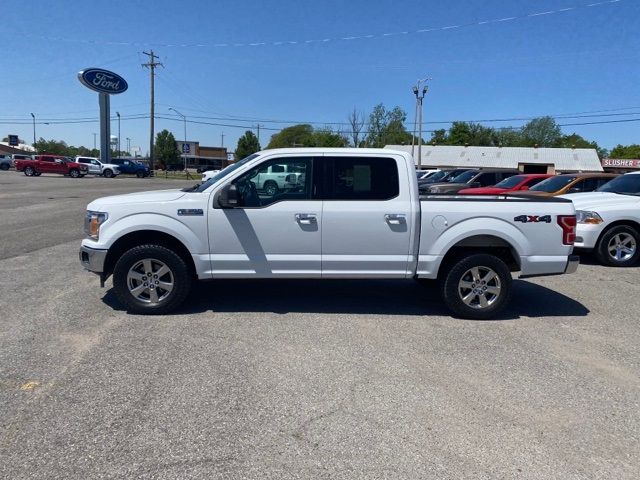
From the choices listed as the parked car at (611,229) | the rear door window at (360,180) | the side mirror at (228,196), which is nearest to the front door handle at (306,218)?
the rear door window at (360,180)

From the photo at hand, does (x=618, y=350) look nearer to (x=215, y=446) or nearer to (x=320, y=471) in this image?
(x=320, y=471)

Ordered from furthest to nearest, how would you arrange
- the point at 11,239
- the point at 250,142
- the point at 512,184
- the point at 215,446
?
1. the point at 250,142
2. the point at 512,184
3. the point at 11,239
4. the point at 215,446

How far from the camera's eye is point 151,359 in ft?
14.1

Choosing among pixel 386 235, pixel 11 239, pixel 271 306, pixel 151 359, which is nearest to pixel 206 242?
pixel 271 306

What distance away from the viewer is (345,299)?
639 cm

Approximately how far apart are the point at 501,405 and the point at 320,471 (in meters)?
1.62

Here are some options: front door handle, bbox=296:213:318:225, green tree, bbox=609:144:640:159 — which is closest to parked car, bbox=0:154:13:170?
front door handle, bbox=296:213:318:225

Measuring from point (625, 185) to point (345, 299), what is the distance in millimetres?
7667

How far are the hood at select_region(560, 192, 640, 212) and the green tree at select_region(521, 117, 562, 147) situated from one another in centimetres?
11042

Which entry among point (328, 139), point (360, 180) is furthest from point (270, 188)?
point (328, 139)

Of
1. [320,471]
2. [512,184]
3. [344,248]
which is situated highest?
[512,184]

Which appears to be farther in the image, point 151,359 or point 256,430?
point 151,359

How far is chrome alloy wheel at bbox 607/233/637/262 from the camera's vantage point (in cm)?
893

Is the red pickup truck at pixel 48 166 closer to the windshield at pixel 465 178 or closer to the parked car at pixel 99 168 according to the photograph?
the parked car at pixel 99 168
